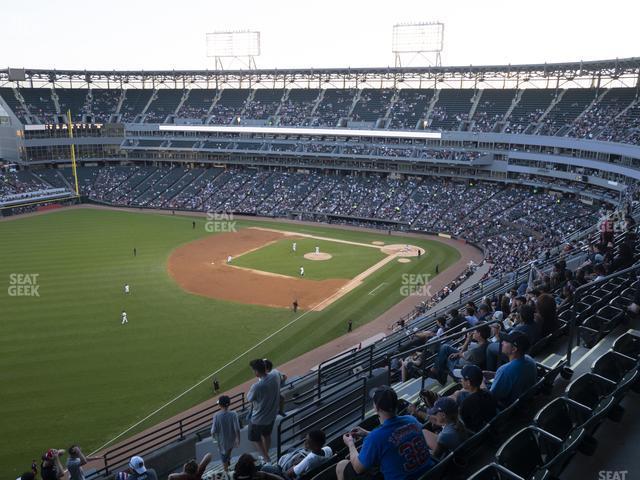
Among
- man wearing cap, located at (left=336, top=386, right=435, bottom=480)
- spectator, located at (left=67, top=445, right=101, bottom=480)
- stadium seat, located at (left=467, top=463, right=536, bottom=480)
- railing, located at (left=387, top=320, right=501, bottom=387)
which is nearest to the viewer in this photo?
stadium seat, located at (left=467, top=463, right=536, bottom=480)

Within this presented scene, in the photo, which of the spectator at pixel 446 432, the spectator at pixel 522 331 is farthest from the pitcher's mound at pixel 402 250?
the spectator at pixel 446 432

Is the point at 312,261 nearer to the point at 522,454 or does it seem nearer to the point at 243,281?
the point at 243,281

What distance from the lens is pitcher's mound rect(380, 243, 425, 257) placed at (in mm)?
44281

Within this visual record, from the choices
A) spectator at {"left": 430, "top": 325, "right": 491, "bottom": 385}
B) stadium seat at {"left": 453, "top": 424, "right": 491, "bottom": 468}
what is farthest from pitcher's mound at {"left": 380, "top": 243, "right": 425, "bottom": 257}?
stadium seat at {"left": 453, "top": 424, "right": 491, "bottom": 468}

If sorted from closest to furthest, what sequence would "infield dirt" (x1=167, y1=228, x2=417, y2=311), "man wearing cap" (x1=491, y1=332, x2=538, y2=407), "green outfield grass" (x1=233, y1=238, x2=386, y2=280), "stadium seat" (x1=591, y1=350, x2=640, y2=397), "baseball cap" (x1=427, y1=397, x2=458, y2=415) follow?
"baseball cap" (x1=427, y1=397, x2=458, y2=415) → "man wearing cap" (x1=491, y1=332, x2=538, y2=407) → "stadium seat" (x1=591, y1=350, x2=640, y2=397) → "infield dirt" (x1=167, y1=228, x2=417, y2=311) → "green outfield grass" (x1=233, y1=238, x2=386, y2=280)

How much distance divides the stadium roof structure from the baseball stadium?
0.36 m

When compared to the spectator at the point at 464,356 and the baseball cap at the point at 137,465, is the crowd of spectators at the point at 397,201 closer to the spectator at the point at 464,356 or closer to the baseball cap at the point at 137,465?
the spectator at the point at 464,356

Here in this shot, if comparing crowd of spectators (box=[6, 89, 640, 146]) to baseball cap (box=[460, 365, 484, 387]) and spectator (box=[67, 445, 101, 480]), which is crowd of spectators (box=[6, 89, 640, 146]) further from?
spectator (box=[67, 445, 101, 480])

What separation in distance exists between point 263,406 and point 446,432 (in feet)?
12.5

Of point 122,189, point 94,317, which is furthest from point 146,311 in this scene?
point 122,189

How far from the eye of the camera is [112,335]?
2644cm

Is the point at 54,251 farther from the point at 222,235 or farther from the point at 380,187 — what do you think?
the point at 380,187

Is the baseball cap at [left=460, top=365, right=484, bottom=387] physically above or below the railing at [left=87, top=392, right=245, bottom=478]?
above

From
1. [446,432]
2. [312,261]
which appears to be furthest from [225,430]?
[312,261]
